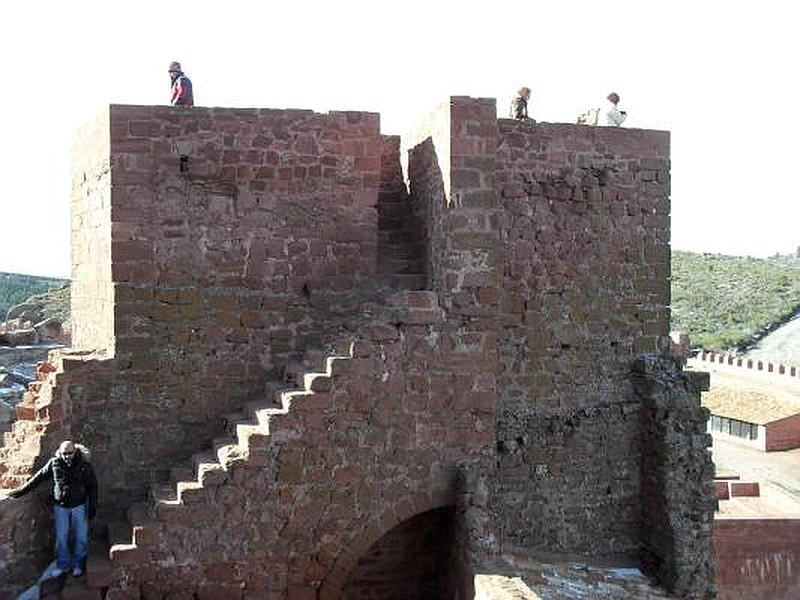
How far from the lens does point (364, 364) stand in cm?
799

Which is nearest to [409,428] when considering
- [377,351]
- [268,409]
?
[377,351]

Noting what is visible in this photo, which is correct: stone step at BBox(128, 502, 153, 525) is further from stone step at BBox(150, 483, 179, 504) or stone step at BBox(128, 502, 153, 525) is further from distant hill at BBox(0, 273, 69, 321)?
distant hill at BBox(0, 273, 69, 321)

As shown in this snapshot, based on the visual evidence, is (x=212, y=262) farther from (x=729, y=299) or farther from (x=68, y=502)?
(x=729, y=299)

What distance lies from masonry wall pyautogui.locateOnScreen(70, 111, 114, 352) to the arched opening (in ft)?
11.7

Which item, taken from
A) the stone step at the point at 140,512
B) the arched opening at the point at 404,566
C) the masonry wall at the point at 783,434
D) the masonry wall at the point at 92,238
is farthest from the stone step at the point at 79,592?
the masonry wall at the point at 783,434

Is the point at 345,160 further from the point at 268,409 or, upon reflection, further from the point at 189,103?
the point at 268,409

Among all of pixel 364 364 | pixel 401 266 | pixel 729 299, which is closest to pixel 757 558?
pixel 401 266

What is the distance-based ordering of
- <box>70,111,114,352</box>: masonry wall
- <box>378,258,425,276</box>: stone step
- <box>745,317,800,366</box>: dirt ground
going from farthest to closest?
<box>745,317,800,366</box>: dirt ground
<box>378,258,425,276</box>: stone step
<box>70,111,114,352</box>: masonry wall

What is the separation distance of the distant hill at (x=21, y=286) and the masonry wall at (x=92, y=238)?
32120 millimetres

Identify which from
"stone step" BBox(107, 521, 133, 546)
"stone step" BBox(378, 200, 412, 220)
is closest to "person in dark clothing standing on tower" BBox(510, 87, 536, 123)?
"stone step" BBox(378, 200, 412, 220)

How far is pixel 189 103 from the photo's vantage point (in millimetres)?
9250

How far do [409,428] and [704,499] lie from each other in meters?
3.60

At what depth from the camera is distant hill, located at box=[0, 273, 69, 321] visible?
40.7 meters

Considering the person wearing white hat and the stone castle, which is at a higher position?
the person wearing white hat
